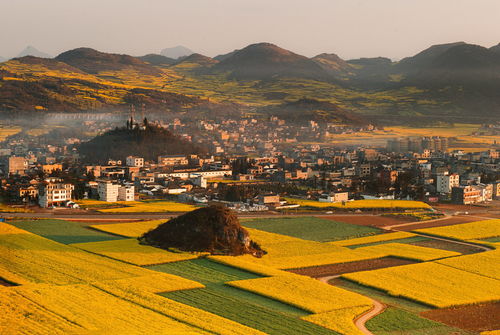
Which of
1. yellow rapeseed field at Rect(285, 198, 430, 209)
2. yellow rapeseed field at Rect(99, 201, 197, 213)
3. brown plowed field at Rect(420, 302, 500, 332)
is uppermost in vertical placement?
yellow rapeseed field at Rect(285, 198, 430, 209)

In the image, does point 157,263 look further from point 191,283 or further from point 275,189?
point 275,189

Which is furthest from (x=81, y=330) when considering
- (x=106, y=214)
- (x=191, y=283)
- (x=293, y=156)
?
(x=293, y=156)

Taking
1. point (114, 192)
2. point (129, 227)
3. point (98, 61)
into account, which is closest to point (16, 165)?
point (114, 192)

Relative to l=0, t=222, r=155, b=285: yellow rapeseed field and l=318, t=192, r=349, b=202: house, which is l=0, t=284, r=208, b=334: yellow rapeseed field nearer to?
l=0, t=222, r=155, b=285: yellow rapeseed field

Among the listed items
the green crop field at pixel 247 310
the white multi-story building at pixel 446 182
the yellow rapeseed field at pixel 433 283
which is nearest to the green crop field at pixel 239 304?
the green crop field at pixel 247 310

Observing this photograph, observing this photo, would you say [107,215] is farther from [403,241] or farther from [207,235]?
[403,241]

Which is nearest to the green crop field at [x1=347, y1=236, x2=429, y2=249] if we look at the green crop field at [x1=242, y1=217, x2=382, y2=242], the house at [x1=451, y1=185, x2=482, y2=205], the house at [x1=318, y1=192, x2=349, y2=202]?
the green crop field at [x1=242, y1=217, x2=382, y2=242]
